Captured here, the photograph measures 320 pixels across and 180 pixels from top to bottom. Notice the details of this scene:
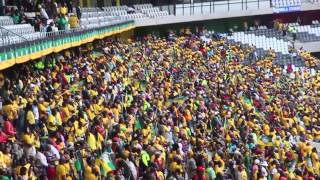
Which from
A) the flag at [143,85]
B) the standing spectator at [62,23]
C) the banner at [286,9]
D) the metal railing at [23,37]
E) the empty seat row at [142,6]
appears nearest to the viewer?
the metal railing at [23,37]

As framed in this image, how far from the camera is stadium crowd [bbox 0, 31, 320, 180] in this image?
446 inches

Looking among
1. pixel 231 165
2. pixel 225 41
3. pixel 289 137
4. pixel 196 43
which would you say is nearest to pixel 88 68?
pixel 289 137

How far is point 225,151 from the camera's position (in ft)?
47.1

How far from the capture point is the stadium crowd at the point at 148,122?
446 inches

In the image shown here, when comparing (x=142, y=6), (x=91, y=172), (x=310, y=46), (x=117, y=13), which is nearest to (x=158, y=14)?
(x=142, y=6)

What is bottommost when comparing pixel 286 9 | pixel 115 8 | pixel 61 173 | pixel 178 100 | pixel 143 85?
pixel 178 100

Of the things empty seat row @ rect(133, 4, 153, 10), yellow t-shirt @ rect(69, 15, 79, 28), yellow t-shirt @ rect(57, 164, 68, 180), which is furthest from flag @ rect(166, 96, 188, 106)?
empty seat row @ rect(133, 4, 153, 10)

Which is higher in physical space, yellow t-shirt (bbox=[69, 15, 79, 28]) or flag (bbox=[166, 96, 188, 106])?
yellow t-shirt (bbox=[69, 15, 79, 28])

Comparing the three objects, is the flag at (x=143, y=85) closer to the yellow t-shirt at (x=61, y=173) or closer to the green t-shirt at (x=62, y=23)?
the green t-shirt at (x=62, y=23)

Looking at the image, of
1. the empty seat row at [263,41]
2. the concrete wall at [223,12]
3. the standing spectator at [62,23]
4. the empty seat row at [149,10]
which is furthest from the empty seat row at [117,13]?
the standing spectator at [62,23]

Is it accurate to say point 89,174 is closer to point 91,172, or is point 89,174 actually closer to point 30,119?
point 91,172

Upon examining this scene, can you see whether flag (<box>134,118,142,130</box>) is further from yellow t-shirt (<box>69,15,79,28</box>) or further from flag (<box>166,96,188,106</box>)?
yellow t-shirt (<box>69,15,79,28</box>)

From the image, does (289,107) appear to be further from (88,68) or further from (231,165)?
(231,165)

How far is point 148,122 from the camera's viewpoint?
14539 millimetres
